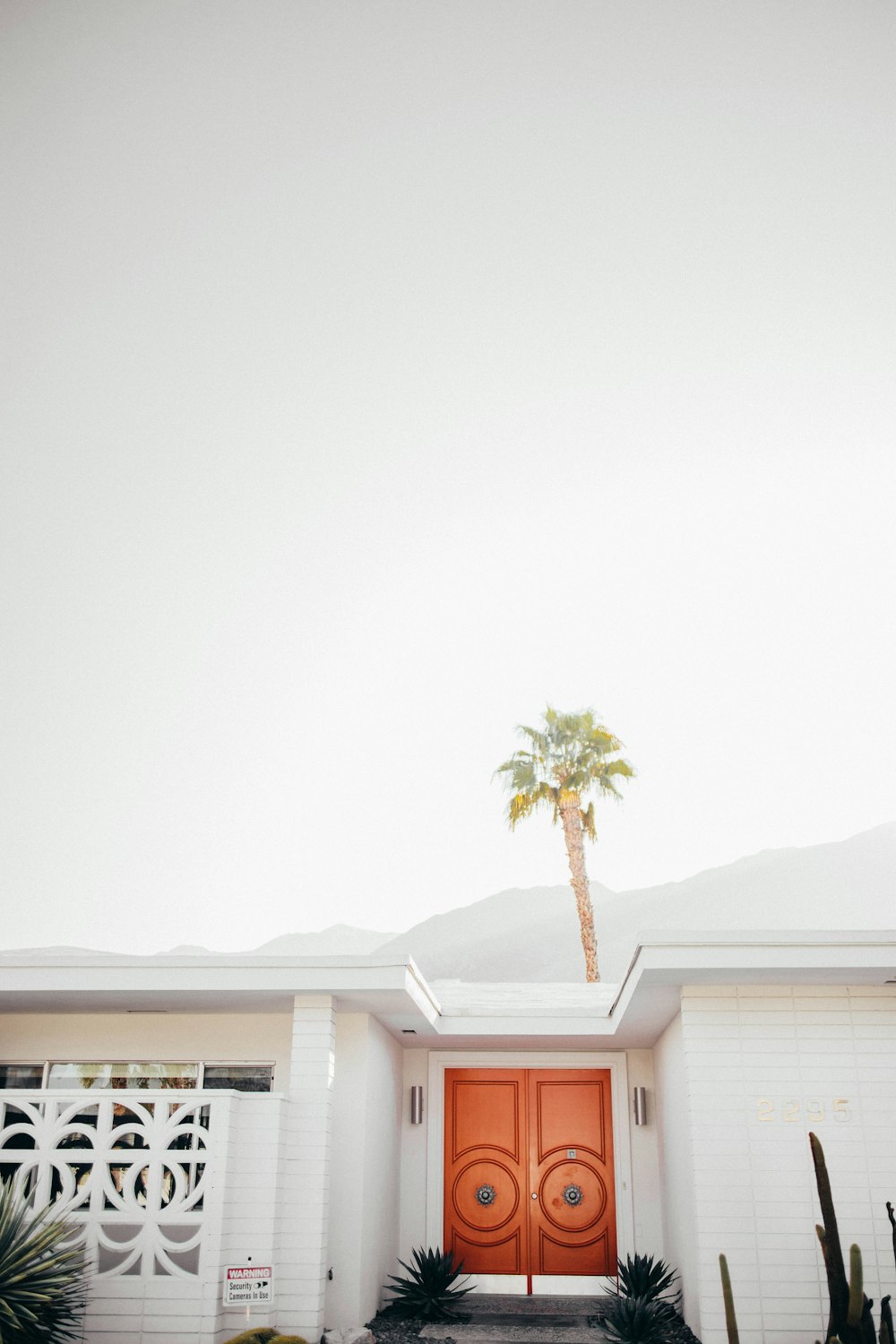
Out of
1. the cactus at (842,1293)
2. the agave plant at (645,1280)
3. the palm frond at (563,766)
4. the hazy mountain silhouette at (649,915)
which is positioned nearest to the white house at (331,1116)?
the agave plant at (645,1280)

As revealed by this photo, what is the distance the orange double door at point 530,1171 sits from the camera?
1185 cm

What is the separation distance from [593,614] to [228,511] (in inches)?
455

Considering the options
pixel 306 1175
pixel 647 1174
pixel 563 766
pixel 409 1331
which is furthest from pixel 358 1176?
pixel 563 766

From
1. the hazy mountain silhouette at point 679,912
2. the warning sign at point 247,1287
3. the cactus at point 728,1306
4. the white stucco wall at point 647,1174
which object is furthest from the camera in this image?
the hazy mountain silhouette at point 679,912

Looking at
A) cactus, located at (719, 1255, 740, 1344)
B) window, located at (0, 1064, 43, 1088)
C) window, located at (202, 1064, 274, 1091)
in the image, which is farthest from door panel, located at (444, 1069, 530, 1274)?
cactus, located at (719, 1255, 740, 1344)

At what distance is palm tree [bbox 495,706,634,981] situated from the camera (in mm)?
22797

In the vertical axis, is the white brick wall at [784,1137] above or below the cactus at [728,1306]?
above

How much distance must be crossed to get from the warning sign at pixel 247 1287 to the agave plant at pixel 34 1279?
1.08m

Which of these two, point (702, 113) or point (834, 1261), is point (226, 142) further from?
point (834, 1261)

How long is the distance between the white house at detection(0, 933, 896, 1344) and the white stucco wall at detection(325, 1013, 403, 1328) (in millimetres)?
21

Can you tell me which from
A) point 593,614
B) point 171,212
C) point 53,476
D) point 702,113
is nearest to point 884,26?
point 702,113

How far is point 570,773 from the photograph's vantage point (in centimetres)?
2322

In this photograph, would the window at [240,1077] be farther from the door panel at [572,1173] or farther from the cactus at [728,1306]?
the cactus at [728,1306]

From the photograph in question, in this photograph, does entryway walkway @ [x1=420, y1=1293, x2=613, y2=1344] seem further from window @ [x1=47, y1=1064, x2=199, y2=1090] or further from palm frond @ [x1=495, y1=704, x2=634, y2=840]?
palm frond @ [x1=495, y1=704, x2=634, y2=840]
